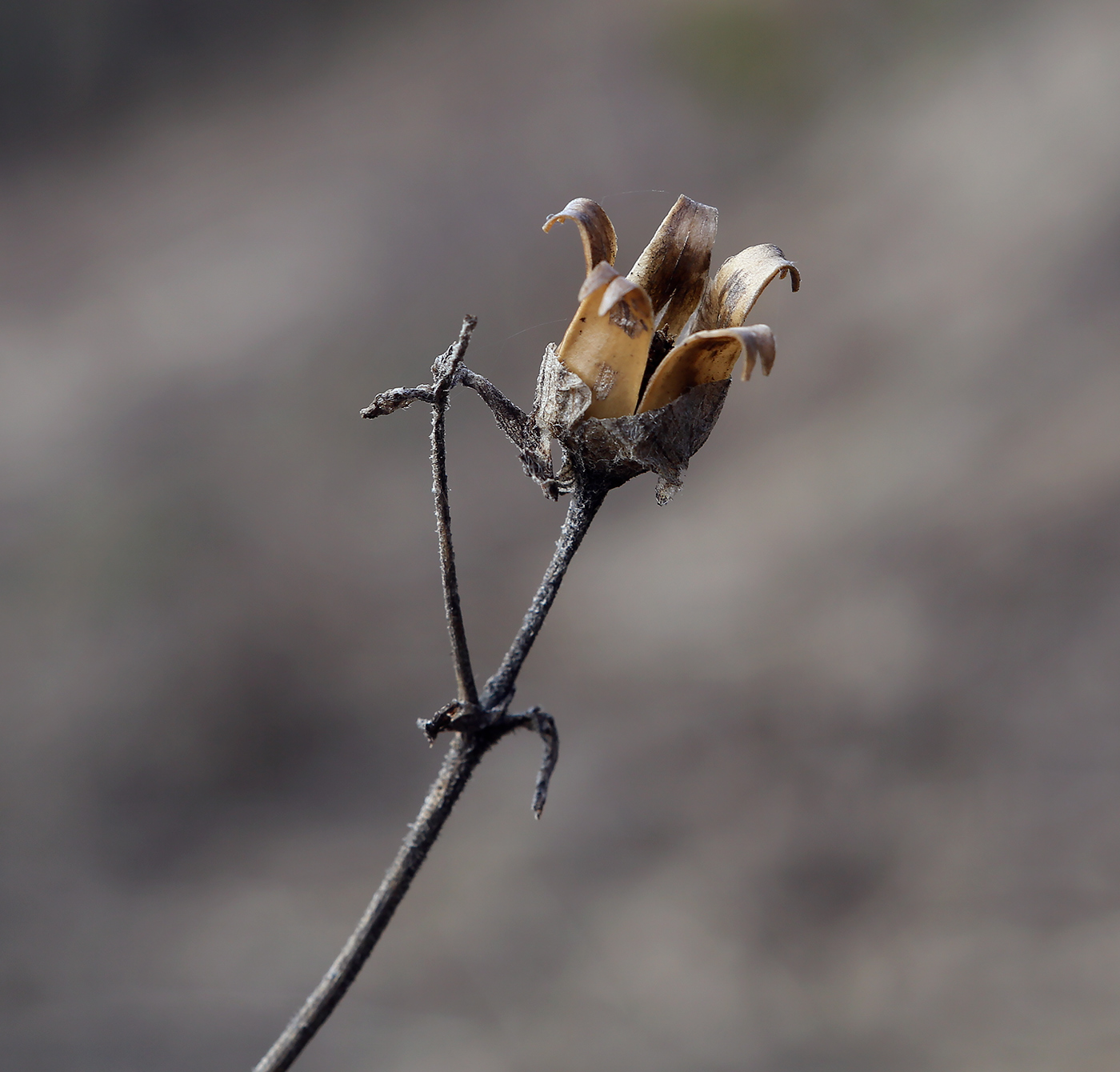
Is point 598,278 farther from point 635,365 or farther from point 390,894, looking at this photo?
point 390,894

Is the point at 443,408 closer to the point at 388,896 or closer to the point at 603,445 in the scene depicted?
the point at 603,445

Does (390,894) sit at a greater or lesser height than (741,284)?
lesser

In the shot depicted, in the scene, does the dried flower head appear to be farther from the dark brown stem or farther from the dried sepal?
the dark brown stem

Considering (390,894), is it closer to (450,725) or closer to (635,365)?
(450,725)

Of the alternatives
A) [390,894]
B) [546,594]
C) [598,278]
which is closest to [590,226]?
[598,278]

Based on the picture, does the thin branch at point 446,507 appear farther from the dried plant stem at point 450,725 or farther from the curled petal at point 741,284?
the curled petal at point 741,284

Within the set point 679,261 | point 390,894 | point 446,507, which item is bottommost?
point 390,894
